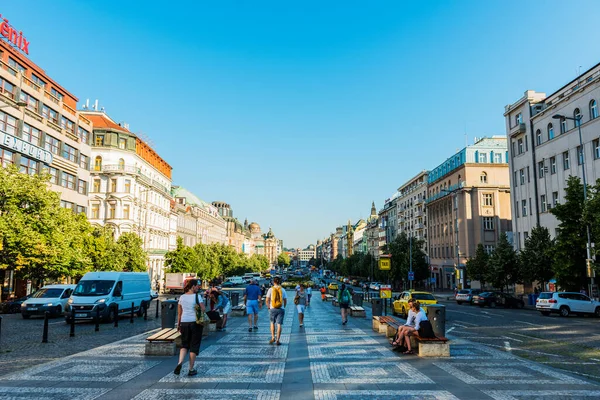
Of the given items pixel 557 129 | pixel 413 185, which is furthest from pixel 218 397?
pixel 413 185

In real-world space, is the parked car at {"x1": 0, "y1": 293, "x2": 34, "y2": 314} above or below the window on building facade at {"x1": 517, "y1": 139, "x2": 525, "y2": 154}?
below

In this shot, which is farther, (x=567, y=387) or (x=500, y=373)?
(x=500, y=373)

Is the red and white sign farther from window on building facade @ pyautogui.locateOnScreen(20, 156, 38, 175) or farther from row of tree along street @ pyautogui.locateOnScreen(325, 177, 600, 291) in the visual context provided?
row of tree along street @ pyautogui.locateOnScreen(325, 177, 600, 291)

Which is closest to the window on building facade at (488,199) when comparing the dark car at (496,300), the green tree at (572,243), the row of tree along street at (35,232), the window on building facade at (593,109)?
the window on building facade at (593,109)

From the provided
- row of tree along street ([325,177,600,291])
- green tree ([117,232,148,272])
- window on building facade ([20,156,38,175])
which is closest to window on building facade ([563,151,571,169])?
row of tree along street ([325,177,600,291])

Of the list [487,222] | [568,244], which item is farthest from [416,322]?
[487,222]

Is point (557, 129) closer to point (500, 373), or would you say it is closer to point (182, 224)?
point (500, 373)

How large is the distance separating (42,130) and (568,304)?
147 feet

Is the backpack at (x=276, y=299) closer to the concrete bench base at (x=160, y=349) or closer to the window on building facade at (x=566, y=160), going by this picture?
the concrete bench base at (x=160, y=349)

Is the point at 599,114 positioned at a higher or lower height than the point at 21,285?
higher

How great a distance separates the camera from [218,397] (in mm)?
7078

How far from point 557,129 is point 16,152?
48749 millimetres

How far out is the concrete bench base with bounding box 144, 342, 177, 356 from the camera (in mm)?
10781

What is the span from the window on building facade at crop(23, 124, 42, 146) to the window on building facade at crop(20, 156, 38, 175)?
1763 millimetres
